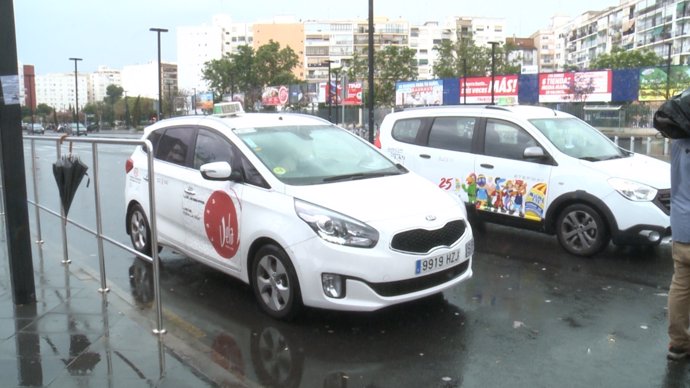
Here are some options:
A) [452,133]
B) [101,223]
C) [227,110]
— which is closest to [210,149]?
[227,110]

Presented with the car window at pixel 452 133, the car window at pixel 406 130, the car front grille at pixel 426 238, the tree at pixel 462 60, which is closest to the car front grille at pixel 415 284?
the car front grille at pixel 426 238

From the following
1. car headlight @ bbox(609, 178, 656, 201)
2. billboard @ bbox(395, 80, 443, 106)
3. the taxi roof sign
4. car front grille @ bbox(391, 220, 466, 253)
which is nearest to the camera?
car front grille @ bbox(391, 220, 466, 253)

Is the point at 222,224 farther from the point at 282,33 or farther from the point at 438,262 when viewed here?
the point at 282,33

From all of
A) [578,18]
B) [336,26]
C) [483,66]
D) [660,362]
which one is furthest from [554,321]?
[578,18]

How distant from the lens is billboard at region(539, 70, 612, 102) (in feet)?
135

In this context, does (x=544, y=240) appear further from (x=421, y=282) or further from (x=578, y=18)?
(x=578, y=18)

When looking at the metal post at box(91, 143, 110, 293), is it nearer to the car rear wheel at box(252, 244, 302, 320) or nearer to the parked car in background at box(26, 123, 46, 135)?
the car rear wheel at box(252, 244, 302, 320)

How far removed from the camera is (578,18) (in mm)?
145000

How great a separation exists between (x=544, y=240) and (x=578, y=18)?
153 meters

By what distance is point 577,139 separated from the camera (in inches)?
309

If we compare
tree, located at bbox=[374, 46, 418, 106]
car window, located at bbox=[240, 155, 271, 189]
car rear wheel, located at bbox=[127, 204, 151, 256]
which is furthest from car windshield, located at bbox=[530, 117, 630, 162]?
tree, located at bbox=[374, 46, 418, 106]

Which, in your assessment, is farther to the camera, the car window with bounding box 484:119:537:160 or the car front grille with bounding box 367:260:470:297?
the car window with bounding box 484:119:537:160

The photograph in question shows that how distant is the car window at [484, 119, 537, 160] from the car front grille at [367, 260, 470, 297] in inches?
124

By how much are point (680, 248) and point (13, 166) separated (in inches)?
202
